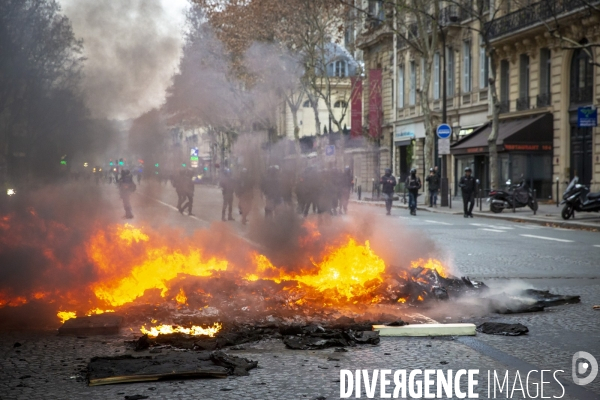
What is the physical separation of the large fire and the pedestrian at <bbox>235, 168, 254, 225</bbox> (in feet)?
31.1

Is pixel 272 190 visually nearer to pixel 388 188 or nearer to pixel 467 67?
pixel 388 188

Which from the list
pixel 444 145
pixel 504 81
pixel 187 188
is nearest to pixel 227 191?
pixel 187 188

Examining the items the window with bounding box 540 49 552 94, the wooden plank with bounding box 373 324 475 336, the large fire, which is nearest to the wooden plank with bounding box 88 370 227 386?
the large fire

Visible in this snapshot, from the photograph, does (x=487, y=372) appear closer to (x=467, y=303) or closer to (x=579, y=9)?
(x=467, y=303)

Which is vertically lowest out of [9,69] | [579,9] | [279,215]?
[279,215]

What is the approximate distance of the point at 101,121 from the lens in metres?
17.7

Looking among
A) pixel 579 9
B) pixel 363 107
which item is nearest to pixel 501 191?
pixel 579 9

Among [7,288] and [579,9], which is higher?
[579,9]

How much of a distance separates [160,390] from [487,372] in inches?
88.7

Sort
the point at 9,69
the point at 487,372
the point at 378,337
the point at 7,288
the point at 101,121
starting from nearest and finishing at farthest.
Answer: the point at 487,372 < the point at 378,337 < the point at 7,288 < the point at 101,121 < the point at 9,69

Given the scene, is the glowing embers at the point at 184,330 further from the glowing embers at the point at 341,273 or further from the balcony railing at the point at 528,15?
the balcony railing at the point at 528,15

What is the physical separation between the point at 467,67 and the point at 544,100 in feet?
29.5

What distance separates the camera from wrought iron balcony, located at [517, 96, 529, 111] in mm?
37866

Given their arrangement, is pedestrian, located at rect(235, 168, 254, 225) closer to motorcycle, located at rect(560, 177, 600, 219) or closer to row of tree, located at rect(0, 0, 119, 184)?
row of tree, located at rect(0, 0, 119, 184)
